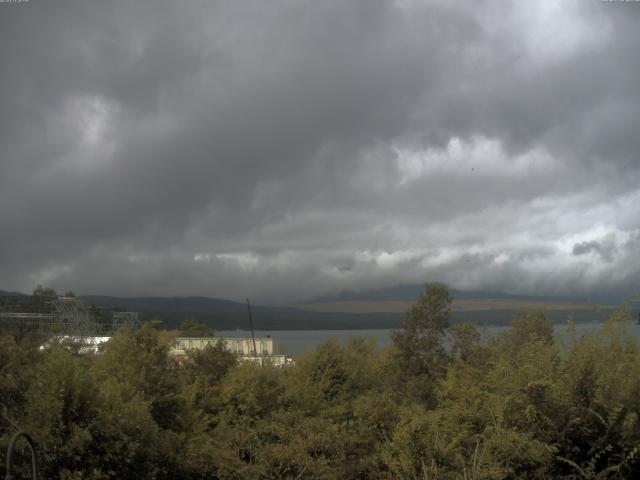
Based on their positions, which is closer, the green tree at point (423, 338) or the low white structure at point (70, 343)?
the low white structure at point (70, 343)

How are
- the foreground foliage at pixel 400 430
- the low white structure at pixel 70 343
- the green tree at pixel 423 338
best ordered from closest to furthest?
the foreground foliage at pixel 400 430 → the low white structure at pixel 70 343 → the green tree at pixel 423 338

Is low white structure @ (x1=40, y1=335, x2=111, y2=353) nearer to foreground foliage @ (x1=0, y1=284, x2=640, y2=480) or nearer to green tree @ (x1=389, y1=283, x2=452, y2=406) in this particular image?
foreground foliage @ (x1=0, y1=284, x2=640, y2=480)

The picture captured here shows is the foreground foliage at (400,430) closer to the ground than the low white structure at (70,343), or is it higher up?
closer to the ground

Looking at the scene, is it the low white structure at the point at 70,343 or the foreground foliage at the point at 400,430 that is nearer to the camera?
the foreground foliage at the point at 400,430

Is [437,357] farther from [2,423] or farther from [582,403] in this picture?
[2,423]

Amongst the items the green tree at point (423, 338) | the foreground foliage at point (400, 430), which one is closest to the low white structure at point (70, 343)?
the foreground foliage at point (400, 430)

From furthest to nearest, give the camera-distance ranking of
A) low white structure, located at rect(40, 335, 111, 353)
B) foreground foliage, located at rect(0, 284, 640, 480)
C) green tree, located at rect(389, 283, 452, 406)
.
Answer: green tree, located at rect(389, 283, 452, 406) < low white structure, located at rect(40, 335, 111, 353) < foreground foliage, located at rect(0, 284, 640, 480)

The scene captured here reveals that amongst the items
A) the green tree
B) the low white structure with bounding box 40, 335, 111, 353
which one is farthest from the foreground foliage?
the green tree

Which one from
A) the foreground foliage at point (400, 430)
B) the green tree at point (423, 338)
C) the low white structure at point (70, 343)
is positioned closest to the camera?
the foreground foliage at point (400, 430)

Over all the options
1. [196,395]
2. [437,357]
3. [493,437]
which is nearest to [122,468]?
[493,437]

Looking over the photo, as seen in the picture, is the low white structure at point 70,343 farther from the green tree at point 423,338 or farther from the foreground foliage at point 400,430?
the green tree at point 423,338

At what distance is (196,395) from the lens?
91.0 feet

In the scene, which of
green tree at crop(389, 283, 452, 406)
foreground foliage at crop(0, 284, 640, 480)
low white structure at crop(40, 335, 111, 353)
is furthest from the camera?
green tree at crop(389, 283, 452, 406)

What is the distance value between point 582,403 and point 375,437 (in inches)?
185
